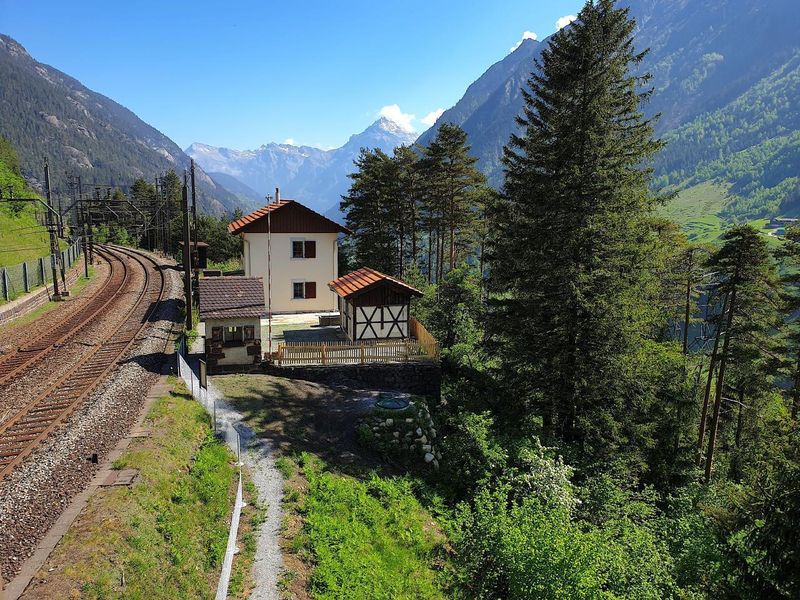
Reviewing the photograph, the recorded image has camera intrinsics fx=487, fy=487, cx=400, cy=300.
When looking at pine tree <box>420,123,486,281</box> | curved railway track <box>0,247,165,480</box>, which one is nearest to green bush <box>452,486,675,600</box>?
curved railway track <box>0,247,165,480</box>

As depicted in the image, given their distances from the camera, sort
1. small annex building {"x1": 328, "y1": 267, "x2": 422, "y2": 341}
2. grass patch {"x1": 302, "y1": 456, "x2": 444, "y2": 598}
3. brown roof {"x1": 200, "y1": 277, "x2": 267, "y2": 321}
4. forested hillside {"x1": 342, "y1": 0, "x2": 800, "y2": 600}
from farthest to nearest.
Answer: small annex building {"x1": 328, "y1": 267, "x2": 422, "y2": 341} → brown roof {"x1": 200, "y1": 277, "x2": 267, "y2": 321} → forested hillside {"x1": 342, "y1": 0, "x2": 800, "y2": 600} → grass patch {"x1": 302, "y1": 456, "x2": 444, "y2": 598}

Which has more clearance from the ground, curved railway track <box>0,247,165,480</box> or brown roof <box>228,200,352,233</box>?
brown roof <box>228,200,352,233</box>

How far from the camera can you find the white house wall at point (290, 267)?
3216cm

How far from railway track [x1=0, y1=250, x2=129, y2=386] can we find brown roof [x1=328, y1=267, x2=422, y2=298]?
39.7 feet

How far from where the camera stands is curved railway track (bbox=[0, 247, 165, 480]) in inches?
431

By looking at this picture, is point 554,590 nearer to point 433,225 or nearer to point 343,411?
point 343,411

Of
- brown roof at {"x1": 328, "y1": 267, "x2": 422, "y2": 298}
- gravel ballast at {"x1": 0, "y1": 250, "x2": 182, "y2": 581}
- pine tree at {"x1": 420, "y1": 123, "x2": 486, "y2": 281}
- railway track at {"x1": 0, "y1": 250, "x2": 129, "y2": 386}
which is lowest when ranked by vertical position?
gravel ballast at {"x1": 0, "y1": 250, "x2": 182, "y2": 581}

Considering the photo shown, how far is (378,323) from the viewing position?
24.7 m

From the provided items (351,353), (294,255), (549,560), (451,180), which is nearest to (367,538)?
(549,560)

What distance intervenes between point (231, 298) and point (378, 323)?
7.45m

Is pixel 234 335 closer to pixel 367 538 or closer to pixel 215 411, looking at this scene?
pixel 215 411

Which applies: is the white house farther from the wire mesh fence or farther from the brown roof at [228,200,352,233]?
the wire mesh fence

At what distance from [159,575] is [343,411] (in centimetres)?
1053

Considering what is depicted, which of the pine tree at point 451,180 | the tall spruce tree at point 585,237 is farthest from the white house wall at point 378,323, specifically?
the pine tree at point 451,180
